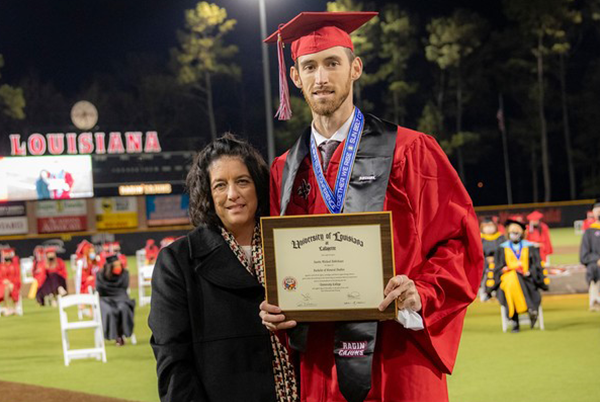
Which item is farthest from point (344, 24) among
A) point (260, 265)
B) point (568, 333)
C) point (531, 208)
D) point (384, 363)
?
point (531, 208)

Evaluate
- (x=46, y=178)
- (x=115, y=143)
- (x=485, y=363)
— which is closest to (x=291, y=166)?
(x=485, y=363)

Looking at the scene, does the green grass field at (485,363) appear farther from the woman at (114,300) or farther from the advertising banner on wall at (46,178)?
the advertising banner on wall at (46,178)

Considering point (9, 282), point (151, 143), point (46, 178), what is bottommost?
point (9, 282)

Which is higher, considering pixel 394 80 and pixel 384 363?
pixel 394 80

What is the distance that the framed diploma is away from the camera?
2377 millimetres

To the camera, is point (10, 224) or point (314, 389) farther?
point (10, 224)

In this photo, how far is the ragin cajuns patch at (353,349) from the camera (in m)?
2.50

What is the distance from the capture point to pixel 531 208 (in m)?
31.3

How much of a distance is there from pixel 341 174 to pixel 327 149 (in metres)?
0.17

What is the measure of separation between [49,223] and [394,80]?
18.1 metres

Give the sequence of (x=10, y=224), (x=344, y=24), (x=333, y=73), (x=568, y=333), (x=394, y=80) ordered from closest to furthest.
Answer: (x=333, y=73) → (x=344, y=24) → (x=568, y=333) → (x=10, y=224) → (x=394, y=80)

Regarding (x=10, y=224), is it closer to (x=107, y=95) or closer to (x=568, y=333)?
(x=107, y=95)

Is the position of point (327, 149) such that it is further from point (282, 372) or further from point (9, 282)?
point (9, 282)

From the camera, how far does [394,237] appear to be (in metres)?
2.59
